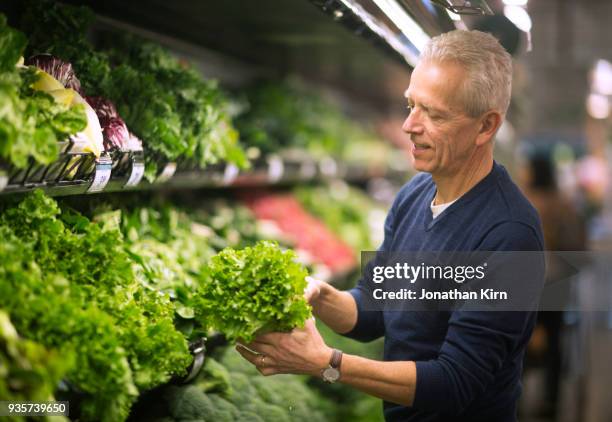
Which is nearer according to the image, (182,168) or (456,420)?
(456,420)

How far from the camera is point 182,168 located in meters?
3.10

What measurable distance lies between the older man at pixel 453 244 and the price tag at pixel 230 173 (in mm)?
1206

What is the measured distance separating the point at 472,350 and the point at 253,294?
609 mm

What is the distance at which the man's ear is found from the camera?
90.5 inches

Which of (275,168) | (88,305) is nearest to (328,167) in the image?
(275,168)

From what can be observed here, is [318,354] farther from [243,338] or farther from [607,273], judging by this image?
[607,273]

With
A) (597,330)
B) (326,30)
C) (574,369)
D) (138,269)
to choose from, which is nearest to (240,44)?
(326,30)

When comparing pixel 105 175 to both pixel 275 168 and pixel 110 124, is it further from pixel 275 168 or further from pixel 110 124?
pixel 275 168

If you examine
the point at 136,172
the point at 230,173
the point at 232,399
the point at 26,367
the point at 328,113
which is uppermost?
the point at 328,113

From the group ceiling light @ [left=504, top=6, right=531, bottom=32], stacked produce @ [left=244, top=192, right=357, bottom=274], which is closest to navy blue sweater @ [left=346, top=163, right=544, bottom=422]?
ceiling light @ [left=504, top=6, right=531, bottom=32]

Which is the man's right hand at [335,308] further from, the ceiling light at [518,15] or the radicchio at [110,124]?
the ceiling light at [518,15]

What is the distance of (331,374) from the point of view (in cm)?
218

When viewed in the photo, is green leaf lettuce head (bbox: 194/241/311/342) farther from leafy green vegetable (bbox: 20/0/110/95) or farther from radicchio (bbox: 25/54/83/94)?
leafy green vegetable (bbox: 20/0/110/95)

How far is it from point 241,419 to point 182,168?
3.19ft
